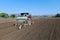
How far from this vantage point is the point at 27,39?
41.1ft

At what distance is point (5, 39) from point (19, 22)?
1574 cm

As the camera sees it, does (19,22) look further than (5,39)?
Yes

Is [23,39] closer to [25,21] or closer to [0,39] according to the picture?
[0,39]

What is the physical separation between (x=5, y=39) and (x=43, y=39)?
9.19 ft

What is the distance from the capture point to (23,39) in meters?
12.5

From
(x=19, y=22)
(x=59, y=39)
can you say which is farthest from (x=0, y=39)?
(x=19, y=22)

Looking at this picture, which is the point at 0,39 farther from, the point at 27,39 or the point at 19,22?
the point at 19,22

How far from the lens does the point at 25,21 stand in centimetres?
2844

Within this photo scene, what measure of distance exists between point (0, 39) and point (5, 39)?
1.20ft

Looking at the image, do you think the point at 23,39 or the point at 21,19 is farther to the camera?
the point at 21,19

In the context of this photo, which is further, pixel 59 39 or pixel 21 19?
pixel 21 19

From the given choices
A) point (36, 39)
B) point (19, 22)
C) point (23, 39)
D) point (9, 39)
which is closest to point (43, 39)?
point (36, 39)

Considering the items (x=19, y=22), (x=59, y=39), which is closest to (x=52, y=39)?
(x=59, y=39)

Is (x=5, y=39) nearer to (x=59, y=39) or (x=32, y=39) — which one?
(x=32, y=39)
